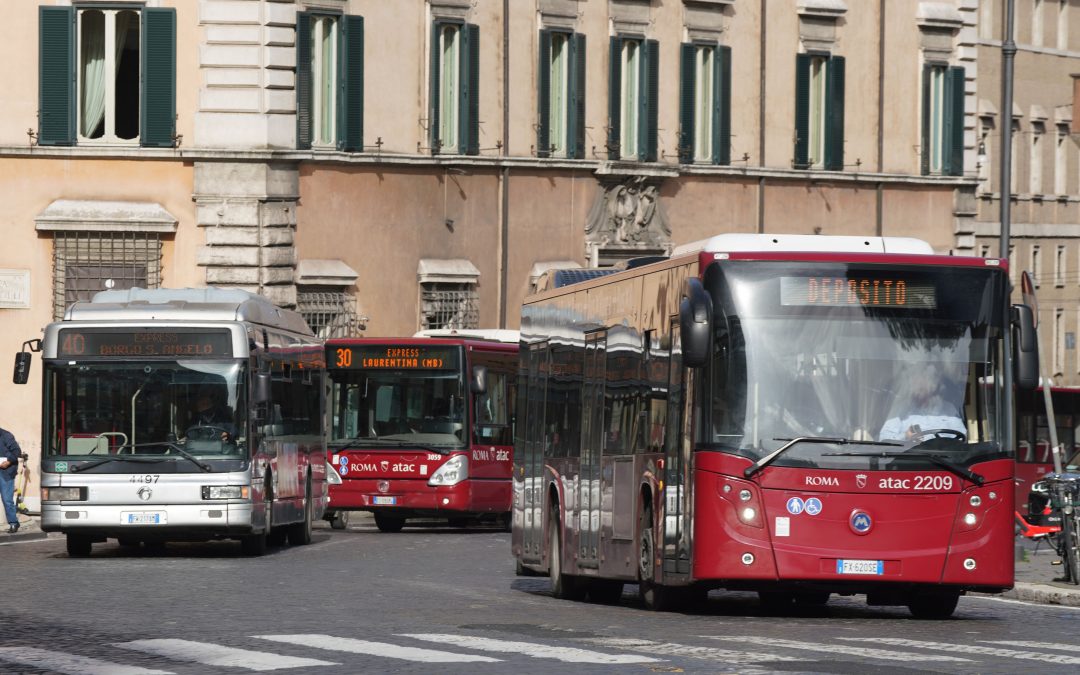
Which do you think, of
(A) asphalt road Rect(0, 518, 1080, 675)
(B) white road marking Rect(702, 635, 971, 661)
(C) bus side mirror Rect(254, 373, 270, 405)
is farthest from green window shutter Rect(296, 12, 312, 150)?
(B) white road marking Rect(702, 635, 971, 661)

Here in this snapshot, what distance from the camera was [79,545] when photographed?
2655cm

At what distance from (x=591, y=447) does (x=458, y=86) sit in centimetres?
2234

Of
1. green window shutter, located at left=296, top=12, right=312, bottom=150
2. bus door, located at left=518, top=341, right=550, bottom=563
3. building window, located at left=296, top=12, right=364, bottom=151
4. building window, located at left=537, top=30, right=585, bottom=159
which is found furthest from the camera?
building window, located at left=537, top=30, right=585, bottom=159

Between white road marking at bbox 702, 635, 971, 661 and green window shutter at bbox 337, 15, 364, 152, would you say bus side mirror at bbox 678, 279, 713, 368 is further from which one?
green window shutter at bbox 337, 15, 364, 152

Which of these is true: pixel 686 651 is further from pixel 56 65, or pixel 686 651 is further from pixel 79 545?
pixel 56 65

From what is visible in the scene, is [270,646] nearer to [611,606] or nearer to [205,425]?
[611,606]

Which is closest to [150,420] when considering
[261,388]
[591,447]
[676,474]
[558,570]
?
[261,388]

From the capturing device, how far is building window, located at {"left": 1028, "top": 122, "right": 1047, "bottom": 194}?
6406 cm

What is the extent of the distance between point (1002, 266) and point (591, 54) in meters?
26.8

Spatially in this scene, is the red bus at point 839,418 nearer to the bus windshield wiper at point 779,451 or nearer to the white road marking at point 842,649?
the bus windshield wiper at point 779,451

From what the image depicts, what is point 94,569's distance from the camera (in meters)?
23.6

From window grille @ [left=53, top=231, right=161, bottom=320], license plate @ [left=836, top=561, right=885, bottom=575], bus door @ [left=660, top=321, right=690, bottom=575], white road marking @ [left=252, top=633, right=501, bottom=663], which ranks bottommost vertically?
white road marking @ [left=252, top=633, right=501, bottom=663]

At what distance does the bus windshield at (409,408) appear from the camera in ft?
113

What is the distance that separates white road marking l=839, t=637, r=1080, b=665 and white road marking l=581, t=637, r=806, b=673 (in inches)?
49.4
